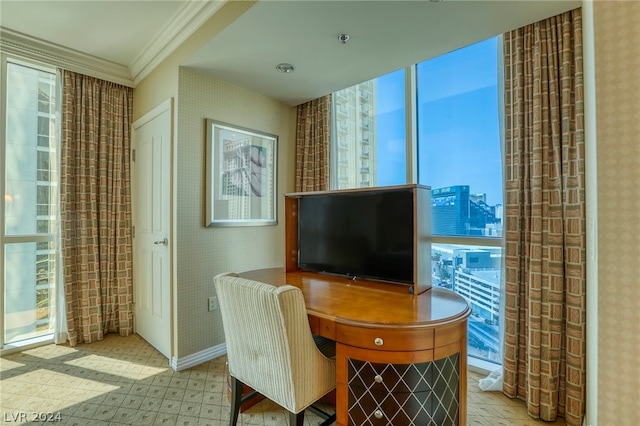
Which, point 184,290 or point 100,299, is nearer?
point 184,290

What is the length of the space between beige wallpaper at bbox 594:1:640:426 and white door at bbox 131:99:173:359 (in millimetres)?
2566

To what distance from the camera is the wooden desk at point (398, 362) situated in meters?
1.30

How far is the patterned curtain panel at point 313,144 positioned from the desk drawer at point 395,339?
1.82 m

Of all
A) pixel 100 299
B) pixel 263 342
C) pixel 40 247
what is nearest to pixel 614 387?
pixel 263 342

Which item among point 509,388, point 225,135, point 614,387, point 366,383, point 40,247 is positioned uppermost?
point 225,135

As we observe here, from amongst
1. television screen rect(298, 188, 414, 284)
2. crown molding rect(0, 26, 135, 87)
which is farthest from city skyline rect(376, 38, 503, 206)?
crown molding rect(0, 26, 135, 87)

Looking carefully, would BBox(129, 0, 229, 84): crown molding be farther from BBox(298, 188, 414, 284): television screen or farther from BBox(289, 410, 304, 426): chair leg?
BBox(289, 410, 304, 426): chair leg

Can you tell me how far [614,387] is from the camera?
856 millimetres

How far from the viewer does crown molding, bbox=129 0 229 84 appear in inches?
79.7

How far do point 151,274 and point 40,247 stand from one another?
104 centimetres

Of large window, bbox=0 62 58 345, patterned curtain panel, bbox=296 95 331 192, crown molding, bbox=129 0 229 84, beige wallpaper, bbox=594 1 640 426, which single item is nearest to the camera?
beige wallpaper, bbox=594 1 640 426

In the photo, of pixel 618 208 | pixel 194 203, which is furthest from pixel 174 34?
pixel 618 208

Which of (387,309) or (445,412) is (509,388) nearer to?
(445,412)

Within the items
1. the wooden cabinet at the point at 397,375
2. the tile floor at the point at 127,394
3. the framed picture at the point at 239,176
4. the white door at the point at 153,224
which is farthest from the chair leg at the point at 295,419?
the framed picture at the point at 239,176
